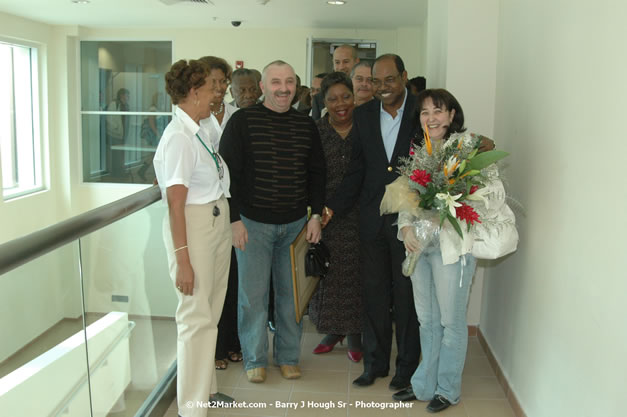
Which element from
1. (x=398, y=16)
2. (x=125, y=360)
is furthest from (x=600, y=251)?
(x=398, y=16)

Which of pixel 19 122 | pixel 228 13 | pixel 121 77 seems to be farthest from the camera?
pixel 121 77

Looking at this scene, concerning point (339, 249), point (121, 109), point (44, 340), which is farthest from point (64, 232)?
point (121, 109)

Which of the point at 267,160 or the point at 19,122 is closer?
the point at 267,160

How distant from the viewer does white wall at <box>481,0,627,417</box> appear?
6.25 feet

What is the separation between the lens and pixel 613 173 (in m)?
1.91

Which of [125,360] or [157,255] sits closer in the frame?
[125,360]

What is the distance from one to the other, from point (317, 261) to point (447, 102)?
3.78ft

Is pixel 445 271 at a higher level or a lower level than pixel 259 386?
higher

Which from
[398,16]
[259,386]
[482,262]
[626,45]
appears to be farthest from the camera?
[398,16]

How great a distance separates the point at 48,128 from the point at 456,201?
901cm

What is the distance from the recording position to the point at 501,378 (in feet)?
10.8

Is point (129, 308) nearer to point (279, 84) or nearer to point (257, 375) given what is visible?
point (257, 375)

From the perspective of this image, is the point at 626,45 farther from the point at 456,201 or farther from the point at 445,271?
the point at 445,271

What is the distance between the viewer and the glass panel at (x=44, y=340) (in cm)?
167
